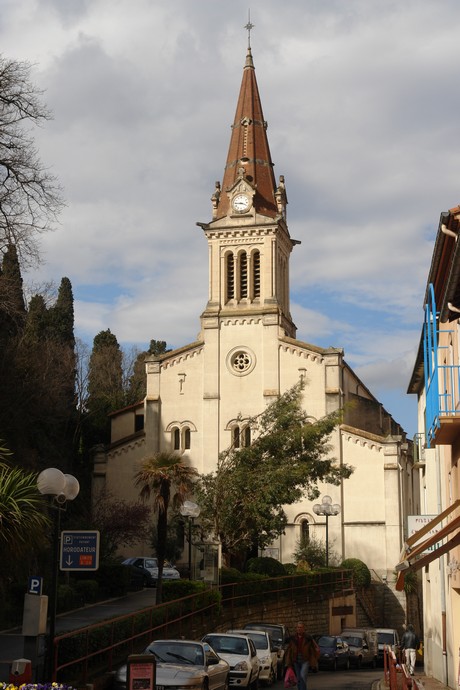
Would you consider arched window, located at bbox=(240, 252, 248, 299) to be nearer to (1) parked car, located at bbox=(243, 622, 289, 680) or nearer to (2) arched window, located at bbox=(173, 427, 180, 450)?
(2) arched window, located at bbox=(173, 427, 180, 450)

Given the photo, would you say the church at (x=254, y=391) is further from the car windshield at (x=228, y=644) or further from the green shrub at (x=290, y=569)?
the car windshield at (x=228, y=644)

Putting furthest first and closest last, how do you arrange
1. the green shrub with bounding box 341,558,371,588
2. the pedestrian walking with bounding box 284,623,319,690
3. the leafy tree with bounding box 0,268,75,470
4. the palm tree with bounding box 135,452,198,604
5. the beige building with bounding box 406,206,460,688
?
1. the green shrub with bounding box 341,558,371,588
2. the leafy tree with bounding box 0,268,75,470
3. the palm tree with bounding box 135,452,198,604
4. the pedestrian walking with bounding box 284,623,319,690
5. the beige building with bounding box 406,206,460,688

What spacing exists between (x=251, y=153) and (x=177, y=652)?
43202 mm

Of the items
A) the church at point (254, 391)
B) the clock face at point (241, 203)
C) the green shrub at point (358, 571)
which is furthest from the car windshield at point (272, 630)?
the clock face at point (241, 203)

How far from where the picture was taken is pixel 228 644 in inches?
890

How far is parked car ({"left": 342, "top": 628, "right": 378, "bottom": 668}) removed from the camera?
32.6 meters

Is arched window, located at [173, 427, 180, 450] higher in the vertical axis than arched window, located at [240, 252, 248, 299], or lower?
lower

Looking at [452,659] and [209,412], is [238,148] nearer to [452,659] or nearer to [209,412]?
[209,412]

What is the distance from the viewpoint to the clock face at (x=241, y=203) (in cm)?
5522

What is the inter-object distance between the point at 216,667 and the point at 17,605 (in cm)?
941


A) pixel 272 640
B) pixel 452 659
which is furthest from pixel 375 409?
pixel 452 659

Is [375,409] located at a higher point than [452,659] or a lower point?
higher

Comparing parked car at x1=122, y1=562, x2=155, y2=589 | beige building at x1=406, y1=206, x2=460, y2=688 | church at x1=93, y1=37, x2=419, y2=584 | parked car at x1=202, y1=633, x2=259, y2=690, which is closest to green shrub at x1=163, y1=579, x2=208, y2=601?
parked car at x1=202, y1=633, x2=259, y2=690

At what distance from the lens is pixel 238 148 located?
57.9 metres
